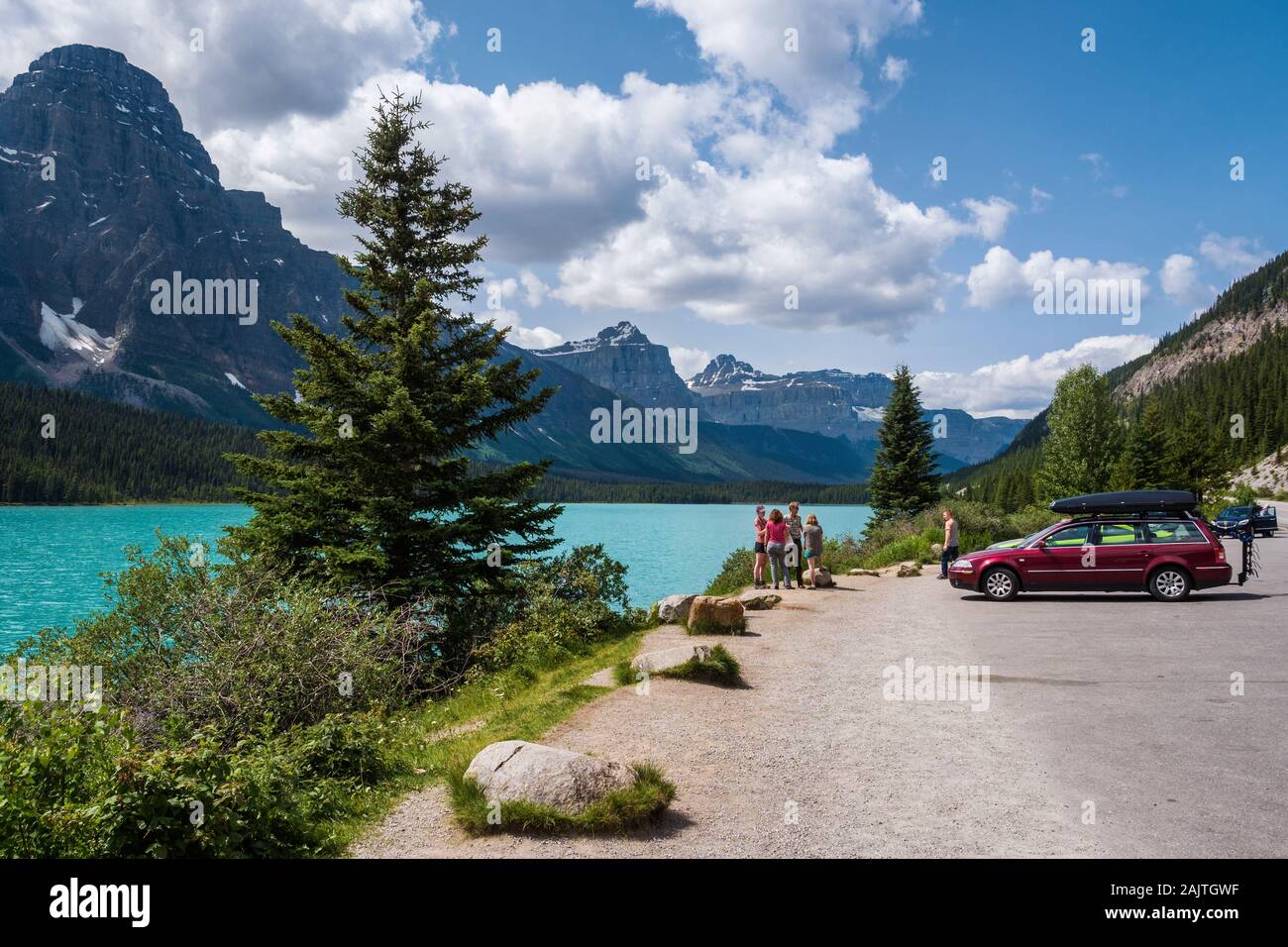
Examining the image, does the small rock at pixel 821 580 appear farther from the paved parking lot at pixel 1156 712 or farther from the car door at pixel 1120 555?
the car door at pixel 1120 555

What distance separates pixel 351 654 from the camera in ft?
35.2

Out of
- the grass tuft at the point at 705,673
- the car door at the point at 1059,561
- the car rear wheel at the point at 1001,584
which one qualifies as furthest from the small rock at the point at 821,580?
the grass tuft at the point at 705,673

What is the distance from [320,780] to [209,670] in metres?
3.21

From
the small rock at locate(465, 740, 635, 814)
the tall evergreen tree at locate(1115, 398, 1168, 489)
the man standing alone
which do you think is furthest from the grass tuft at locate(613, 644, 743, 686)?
the tall evergreen tree at locate(1115, 398, 1168, 489)

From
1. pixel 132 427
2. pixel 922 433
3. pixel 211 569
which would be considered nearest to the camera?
pixel 211 569

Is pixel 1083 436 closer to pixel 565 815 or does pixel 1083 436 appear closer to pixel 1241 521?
pixel 1241 521

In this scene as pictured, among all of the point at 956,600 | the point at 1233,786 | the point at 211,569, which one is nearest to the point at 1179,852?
the point at 1233,786

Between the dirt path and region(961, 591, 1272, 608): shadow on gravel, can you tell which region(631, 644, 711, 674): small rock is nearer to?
the dirt path

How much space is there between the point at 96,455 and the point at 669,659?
17304cm

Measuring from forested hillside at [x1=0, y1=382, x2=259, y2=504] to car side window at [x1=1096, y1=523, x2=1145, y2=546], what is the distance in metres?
136

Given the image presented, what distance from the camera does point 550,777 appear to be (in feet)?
20.1

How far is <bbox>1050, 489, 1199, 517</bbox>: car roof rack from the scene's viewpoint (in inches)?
739

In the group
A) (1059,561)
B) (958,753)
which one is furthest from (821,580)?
(958,753)

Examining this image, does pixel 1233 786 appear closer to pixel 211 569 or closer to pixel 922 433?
pixel 211 569
